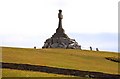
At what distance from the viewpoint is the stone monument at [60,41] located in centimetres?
10506

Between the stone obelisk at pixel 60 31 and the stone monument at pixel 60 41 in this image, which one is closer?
the stone monument at pixel 60 41

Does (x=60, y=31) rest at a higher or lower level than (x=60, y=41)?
higher

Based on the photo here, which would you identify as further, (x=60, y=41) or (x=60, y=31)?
(x=60, y=31)

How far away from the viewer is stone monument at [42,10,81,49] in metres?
105

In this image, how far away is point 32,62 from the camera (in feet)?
187

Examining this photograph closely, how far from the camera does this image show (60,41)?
105 metres

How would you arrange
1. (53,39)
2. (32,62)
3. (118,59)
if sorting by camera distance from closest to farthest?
(32,62), (118,59), (53,39)

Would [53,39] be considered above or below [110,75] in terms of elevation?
above

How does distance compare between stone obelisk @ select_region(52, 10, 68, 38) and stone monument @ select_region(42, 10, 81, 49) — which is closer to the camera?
stone monument @ select_region(42, 10, 81, 49)

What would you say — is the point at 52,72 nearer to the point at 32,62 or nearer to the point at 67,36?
the point at 32,62

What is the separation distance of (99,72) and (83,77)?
3057 millimetres

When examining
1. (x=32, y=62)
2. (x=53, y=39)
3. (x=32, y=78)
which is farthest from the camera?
(x=53, y=39)

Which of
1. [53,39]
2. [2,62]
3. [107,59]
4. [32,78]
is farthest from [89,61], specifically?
[53,39]

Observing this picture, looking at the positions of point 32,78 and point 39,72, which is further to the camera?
point 39,72
